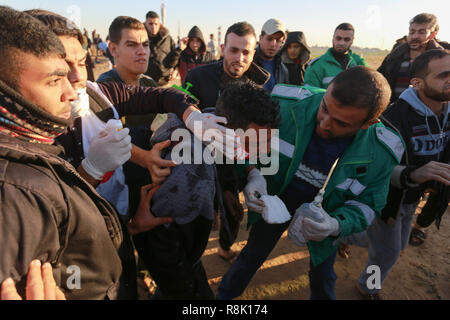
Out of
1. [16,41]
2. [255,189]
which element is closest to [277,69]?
[255,189]

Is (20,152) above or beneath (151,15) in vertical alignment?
beneath

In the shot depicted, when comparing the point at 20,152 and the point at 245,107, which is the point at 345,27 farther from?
the point at 20,152

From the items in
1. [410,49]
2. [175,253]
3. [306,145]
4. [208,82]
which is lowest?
[175,253]

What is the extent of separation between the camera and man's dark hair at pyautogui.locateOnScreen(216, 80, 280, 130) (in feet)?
4.97

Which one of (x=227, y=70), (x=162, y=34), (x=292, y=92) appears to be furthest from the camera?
(x=162, y=34)

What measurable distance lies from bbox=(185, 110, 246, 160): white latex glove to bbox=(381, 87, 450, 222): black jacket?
1.56 meters

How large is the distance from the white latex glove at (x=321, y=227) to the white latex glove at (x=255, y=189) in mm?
345

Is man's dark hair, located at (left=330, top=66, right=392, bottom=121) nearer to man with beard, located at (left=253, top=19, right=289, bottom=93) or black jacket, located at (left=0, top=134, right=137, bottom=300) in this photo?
black jacket, located at (left=0, top=134, right=137, bottom=300)

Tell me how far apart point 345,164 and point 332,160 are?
0.39 feet

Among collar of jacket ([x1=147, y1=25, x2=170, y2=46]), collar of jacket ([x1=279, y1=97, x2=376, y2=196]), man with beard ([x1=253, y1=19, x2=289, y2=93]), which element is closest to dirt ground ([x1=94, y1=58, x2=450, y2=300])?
collar of jacket ([x1=279, y1=97, x2=376, y2=196])

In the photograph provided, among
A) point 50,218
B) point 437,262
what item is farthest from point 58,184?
point 437,262

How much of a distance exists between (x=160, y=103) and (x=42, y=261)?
4.49 feet

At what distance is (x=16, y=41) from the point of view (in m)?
0.93

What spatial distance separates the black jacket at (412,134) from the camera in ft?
7.25
